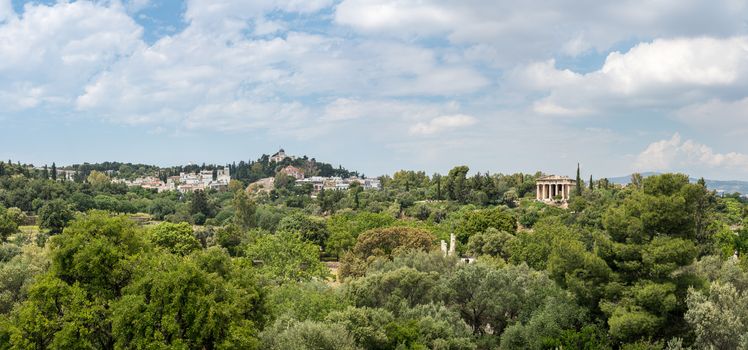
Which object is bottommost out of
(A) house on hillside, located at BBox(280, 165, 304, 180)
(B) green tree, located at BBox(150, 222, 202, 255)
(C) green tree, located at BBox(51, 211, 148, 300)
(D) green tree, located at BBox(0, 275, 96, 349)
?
(B) green tree, located at BBox(150, 222, 202, 255)

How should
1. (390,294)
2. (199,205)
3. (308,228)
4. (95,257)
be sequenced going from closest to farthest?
(95,257), (390,294), (308,228), (199,205)

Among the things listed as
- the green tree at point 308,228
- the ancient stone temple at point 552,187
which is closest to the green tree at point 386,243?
the green tree at point 308,228

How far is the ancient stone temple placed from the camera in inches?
3154

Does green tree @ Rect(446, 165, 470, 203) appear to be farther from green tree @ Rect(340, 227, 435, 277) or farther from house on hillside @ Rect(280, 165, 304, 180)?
house on hillside @ Rect(280, 165, 304, 180)

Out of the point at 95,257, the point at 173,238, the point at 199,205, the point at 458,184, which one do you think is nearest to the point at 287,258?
the point at 173,238

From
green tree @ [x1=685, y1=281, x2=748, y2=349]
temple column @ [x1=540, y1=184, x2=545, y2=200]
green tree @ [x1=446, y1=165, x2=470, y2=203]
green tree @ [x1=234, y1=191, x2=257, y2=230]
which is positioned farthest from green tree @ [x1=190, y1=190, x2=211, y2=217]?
green tree @ [x1=685, y1=281, x2=748, y2=349]

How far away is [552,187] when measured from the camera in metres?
82.0

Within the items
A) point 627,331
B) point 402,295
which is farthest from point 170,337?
point 627,331

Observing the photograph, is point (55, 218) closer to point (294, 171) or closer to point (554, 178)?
point (554, 178)

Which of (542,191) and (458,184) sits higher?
(458,184)

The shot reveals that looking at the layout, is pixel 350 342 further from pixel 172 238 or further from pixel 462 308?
pixel 172 238

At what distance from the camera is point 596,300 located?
20.0m

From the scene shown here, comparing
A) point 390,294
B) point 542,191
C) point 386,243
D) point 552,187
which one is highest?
point 552,187

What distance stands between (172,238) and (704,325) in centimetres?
3372
